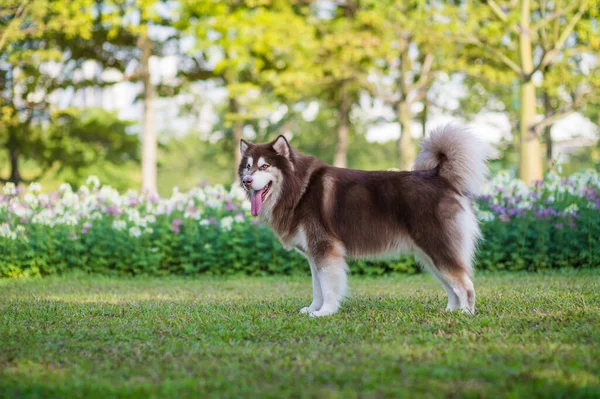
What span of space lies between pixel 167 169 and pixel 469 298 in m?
38.9

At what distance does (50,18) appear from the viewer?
16625 millimetres

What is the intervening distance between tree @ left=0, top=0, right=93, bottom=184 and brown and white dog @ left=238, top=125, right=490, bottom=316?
39.8 ft

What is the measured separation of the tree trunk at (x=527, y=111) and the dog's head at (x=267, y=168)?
10855mm

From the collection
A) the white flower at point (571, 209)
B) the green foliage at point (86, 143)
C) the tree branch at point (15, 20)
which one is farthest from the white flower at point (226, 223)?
the green foliage at point (86, 143)

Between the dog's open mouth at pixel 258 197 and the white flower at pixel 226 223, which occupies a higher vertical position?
the dog's open mouth at pixel 258 197

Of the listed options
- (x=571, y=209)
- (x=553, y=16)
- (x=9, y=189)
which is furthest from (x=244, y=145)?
(x=553, y=16)

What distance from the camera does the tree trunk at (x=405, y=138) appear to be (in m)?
19.5

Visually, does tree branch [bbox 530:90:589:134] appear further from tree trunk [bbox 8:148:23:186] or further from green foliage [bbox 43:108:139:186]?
tree trunk [bbox 8:148:23:186]

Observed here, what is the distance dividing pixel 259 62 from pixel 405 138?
4975 mm

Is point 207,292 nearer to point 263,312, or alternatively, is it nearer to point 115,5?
point 263,312

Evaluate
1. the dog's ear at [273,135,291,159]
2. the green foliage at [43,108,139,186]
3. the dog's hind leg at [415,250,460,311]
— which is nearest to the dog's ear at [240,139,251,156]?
the dog's ear at [273,135,291,159]

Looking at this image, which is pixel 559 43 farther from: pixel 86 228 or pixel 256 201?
pixel 256 201

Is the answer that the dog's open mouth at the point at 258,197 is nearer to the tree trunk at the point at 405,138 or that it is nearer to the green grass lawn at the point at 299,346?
the green grass lawn at the point at 299,346

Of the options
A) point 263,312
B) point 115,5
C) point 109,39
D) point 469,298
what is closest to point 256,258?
point 263,312
